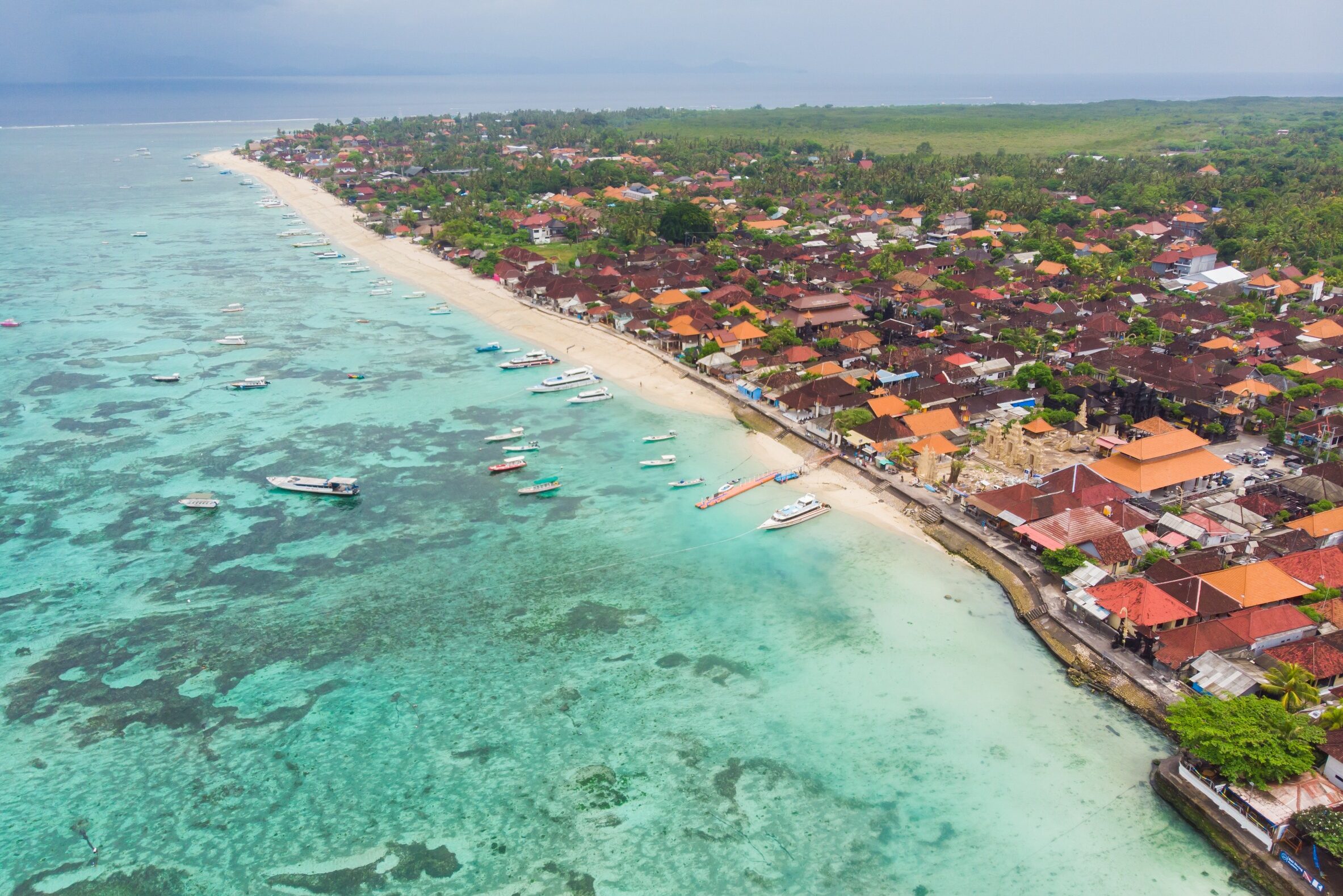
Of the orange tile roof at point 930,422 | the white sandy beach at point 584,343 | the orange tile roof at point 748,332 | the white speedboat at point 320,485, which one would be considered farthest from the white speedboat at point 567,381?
the orange tile roof at point 930,422

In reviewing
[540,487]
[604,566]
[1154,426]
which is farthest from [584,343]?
[1154,426]

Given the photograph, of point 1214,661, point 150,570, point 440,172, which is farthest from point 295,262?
point 1214,661

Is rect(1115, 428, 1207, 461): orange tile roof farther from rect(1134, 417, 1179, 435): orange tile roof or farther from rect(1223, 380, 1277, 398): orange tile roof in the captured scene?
rect(1223, 380, 1277, 398): orange tile roof

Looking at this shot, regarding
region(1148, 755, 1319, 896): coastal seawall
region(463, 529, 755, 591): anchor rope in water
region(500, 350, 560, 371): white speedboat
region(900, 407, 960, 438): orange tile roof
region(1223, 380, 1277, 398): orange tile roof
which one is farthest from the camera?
region(500, 350, 560, 371): white speedboat

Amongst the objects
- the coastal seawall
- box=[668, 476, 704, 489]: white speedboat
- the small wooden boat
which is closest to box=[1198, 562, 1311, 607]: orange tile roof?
the coastal seawall

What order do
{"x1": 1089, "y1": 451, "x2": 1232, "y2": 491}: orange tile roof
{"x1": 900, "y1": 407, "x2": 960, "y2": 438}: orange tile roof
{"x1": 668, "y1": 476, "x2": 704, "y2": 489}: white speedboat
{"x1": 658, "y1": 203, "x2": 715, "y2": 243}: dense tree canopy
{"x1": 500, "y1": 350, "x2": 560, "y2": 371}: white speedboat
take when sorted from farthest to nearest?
{"x1": 658, "y1": 203, "x2": 715, "y2": 243}: dense tree canopy < {"x1": 500, "y1": 350, "x2": 560, "y2": 371}: white speedboat < {"x1": 900, "y1": 407, "x2": 960, "y2": 438}: orange tile roof < {"x1": 668, "y1": 476, "x2": 704, "y2": 489}: white speedboat < {"x1": 1089, "y1": 451, "x2": 1232, "y2": 491}: orange tile roof

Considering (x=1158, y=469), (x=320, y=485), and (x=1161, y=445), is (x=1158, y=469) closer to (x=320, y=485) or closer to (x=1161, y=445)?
(x=1161, y=445)
